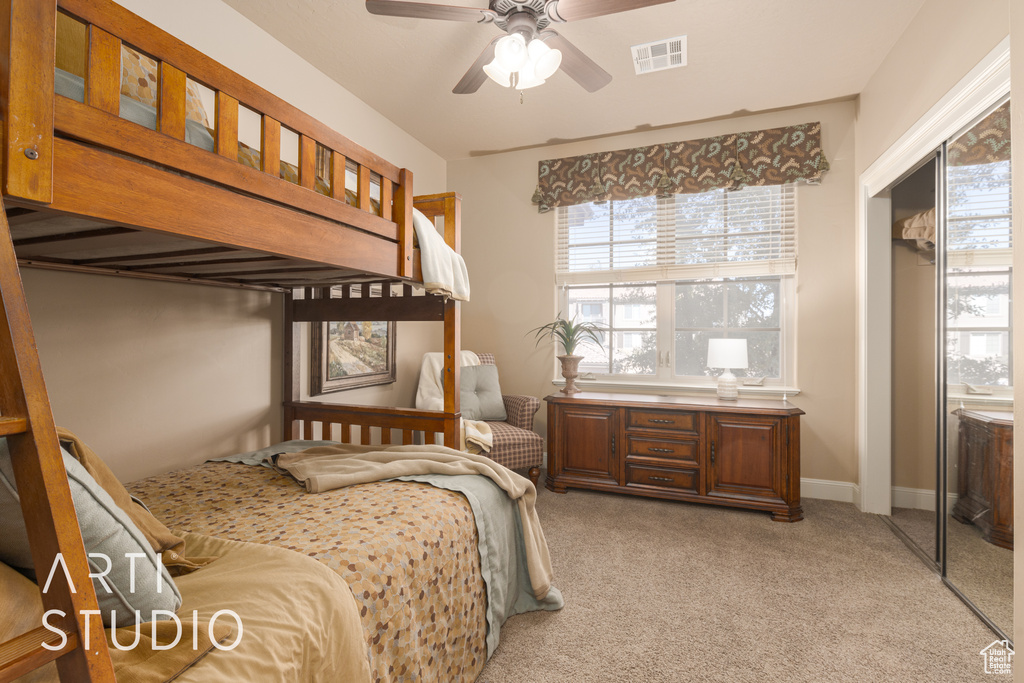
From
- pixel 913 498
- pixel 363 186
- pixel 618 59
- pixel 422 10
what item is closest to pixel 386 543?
pixel 363 186

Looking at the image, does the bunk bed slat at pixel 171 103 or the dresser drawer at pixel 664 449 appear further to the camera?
the dresser drawer at pixel 664 449

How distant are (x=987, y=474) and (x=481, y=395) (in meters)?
2.74

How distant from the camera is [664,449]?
10.4ft

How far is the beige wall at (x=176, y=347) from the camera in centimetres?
177

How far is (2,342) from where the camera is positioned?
0.64 meters

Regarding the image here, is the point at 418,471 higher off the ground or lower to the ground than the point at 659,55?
Answer: lower

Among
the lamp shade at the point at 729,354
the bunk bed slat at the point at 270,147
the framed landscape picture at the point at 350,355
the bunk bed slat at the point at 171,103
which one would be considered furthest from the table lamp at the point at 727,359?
the bunk bed slat at the point at 171,103

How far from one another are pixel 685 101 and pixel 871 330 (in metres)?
1.91

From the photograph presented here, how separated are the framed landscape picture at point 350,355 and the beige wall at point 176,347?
18 centimetres

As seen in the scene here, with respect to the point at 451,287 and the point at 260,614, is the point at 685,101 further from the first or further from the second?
the point at 260,614

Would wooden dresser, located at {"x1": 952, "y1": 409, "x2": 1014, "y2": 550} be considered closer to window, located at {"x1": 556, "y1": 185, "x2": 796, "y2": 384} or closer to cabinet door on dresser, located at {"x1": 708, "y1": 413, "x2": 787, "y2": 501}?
cabinet door on dresser, located at {"x1": 708, "y1": 413, "x2": 787, "y2": 501}

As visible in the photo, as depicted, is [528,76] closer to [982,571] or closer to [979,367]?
[979,367]

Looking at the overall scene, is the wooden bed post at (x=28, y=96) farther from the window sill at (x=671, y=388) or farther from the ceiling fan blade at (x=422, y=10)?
the window sill at (x=671, y=388)

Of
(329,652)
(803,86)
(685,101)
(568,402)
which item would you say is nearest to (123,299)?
(329,652)
